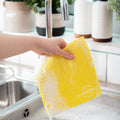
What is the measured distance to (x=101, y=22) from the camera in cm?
118

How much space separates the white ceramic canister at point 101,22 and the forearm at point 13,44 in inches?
19.3

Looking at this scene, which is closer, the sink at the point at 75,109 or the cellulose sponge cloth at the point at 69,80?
the cellulose sponge cloth at the point at 69,80

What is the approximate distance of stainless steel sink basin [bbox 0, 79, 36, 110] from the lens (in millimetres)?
1313

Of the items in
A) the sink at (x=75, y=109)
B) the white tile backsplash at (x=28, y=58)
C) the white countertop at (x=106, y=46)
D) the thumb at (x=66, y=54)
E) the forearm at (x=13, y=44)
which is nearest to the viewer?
the forearm at (x=13, y=44)

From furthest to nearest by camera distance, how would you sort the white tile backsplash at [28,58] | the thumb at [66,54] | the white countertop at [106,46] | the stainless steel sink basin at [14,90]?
the white tile backsplash at [28,58], the stainless steel sink basin at [14,90], the white countertop at [106,46], the thumb at [66,54]

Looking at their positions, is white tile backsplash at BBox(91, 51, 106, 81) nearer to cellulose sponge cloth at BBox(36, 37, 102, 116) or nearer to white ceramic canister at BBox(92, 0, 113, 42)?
white ceramic canister at BBox(92, 0, 113, 42)

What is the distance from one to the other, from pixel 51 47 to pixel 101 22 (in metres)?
0.45

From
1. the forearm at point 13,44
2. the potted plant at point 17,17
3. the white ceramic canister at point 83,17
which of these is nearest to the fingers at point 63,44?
the forearm at point 13,44

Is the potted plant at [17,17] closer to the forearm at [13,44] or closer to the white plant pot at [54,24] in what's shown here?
the white plant pot at [54,24]

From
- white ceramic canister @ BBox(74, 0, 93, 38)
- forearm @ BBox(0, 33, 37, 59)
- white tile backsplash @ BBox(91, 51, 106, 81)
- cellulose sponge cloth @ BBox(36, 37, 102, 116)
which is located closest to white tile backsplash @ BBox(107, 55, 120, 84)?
white tile backsplash @ BBox(91, 51, 106, 81)

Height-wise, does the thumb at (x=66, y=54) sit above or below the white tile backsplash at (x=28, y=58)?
above

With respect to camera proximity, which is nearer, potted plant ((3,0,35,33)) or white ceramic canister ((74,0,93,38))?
white ceramic canister ((74,0,93,38))

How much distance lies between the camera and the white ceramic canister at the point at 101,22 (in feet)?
3.80

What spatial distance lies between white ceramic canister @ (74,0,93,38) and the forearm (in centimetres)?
54
